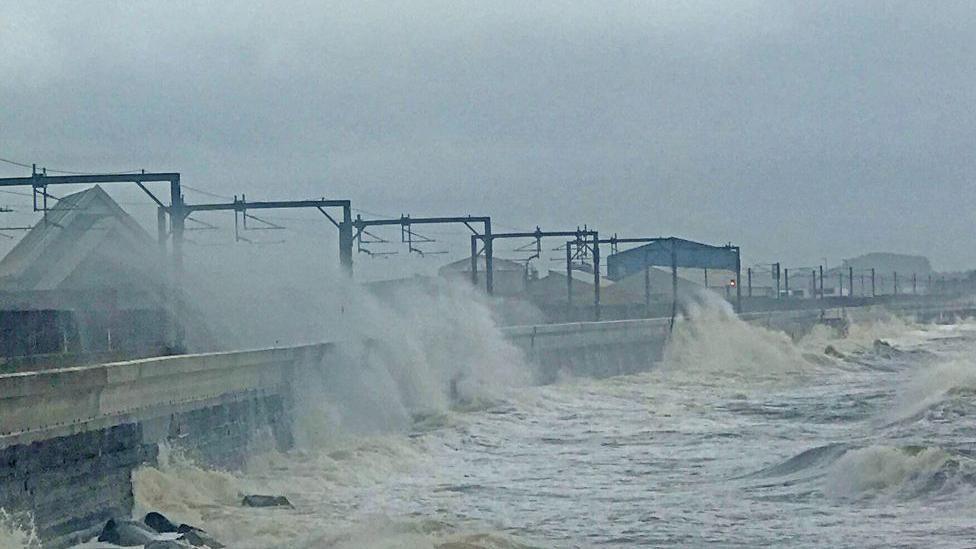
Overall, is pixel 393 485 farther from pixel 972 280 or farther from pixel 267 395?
pixel 972 280

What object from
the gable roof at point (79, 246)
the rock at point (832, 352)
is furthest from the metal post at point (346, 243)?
the rock at point (832, 352)

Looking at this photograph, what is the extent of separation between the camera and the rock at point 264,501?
1841 cm

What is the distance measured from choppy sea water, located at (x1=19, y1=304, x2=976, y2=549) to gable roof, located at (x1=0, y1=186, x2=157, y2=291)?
16.5m

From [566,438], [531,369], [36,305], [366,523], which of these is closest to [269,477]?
[366,523]

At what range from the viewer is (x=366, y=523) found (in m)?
16.7

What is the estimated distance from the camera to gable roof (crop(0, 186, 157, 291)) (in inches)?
1900

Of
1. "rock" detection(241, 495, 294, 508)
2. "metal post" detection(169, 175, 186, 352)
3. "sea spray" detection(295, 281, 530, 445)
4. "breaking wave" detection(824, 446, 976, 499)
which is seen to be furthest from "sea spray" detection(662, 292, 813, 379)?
"rock" detection(241, 495, 294, 508)

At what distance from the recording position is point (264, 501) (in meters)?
18.5

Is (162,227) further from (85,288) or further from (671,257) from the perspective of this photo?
(671,257)

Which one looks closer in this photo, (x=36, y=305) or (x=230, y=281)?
(x=36, y=305)

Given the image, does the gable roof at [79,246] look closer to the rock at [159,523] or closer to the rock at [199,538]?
the rock at [159,523]

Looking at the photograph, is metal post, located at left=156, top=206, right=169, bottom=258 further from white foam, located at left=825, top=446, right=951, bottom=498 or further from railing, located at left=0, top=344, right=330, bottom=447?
white foam, located at left=825, top=446, right=951, bottom=498

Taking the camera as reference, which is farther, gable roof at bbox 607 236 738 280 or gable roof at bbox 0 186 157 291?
gable roof at bbox 607 236 738 280

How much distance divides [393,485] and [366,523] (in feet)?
15.8
